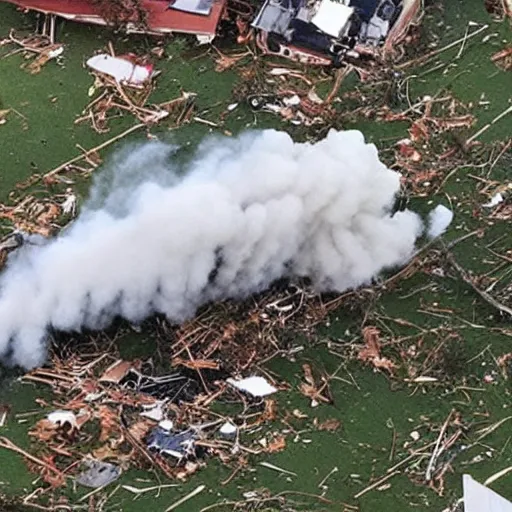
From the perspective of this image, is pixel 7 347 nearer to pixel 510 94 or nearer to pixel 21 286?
pixel 21 286

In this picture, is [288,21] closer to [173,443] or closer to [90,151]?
[90,151]

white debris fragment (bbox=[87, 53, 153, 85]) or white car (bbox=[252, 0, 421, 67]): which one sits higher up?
white car (bbox=[252, 0, 421, 67])

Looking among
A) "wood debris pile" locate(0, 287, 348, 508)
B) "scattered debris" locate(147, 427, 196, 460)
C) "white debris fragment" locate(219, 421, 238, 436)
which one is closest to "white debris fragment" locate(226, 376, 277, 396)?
"wood debris pile" locate(0, 287, 348, 508)

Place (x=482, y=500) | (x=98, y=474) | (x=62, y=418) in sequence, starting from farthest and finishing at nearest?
(x=62, y=418), (x=98, y=474), (x=482, y=500)

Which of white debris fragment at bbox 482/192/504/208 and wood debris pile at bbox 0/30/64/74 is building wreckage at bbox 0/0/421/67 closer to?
wood debris pile at bbox 0/30/64/74

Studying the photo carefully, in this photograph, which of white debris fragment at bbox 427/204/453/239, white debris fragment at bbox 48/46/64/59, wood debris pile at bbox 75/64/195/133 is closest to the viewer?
white debris fragment at bbox 427/204/453/239

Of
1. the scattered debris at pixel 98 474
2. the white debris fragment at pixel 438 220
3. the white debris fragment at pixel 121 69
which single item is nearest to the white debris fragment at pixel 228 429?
the scattered debris at pixel 98 474

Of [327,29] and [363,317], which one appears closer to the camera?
[363,317]

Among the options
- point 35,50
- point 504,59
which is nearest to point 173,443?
point 35,50
